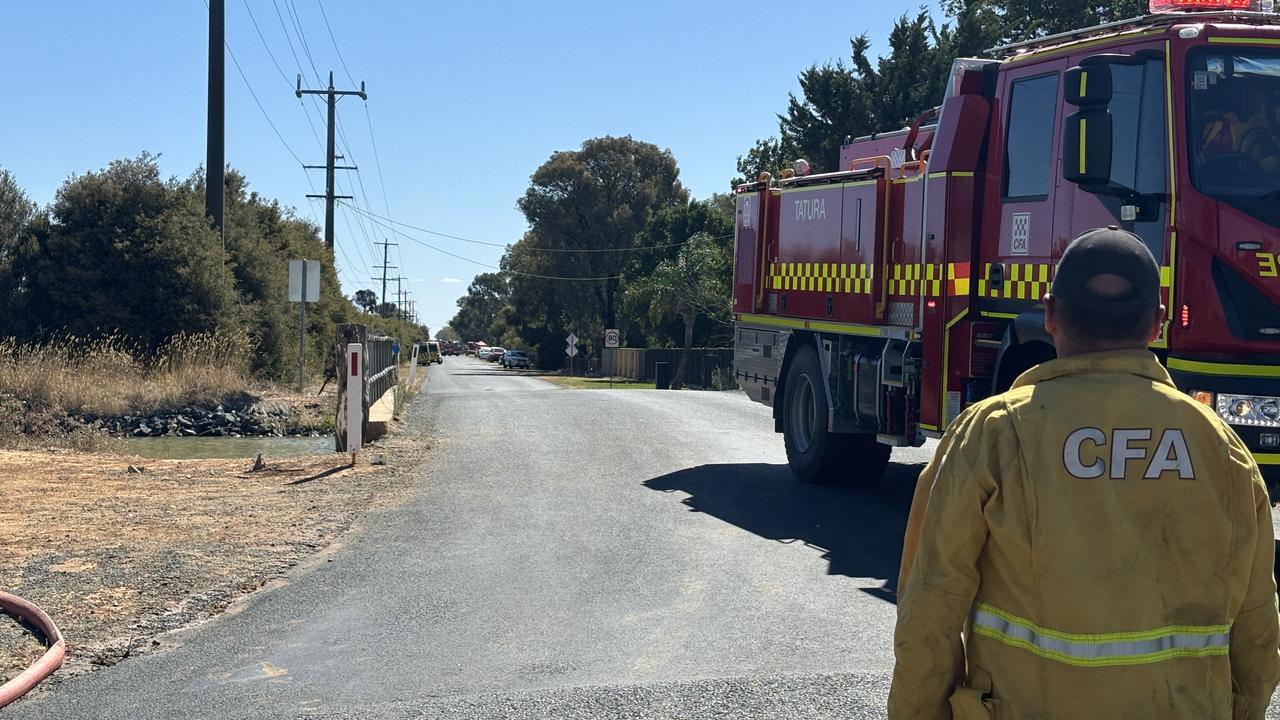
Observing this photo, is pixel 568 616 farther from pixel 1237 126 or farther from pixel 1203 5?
pixel 1203 5

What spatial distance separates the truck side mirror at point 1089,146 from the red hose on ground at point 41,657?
6.25m

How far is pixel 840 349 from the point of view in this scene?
11805 millimetres

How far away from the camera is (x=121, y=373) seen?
23203 millimetres

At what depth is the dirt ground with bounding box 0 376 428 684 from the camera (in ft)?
23.3

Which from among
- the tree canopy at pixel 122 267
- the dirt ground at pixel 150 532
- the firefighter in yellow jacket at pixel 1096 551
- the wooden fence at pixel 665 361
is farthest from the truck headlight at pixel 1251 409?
the wooden fence at pixel 665 361

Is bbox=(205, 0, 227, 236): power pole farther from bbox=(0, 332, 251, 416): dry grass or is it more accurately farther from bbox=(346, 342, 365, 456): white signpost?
bbox=(346, 342, 365, 456): white signpost

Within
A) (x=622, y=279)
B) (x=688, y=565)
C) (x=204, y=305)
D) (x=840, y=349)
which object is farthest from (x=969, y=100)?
(x=622, y=279)

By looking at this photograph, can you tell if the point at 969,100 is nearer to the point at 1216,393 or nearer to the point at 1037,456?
the point at 1216,393

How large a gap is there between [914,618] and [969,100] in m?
7.77

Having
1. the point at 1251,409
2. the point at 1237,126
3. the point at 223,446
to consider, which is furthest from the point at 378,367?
the point at 1251,409

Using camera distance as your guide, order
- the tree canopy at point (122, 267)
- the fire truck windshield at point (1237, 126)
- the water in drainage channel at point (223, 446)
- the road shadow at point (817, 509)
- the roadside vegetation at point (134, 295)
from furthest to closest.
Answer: the tree canopy at point (122, 267) → the roadside vegetation at point (134, 295) → the water in drainage channel at point (223, 446) → the road shadow at point (817, 509) → the fire truck windshield at point (1237, 126)

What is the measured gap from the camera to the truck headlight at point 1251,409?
7648 millimetres

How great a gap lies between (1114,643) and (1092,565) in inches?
6.1

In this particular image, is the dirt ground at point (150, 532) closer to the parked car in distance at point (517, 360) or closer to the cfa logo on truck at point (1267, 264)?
the cfa logo on truck at point (1267, 264)
